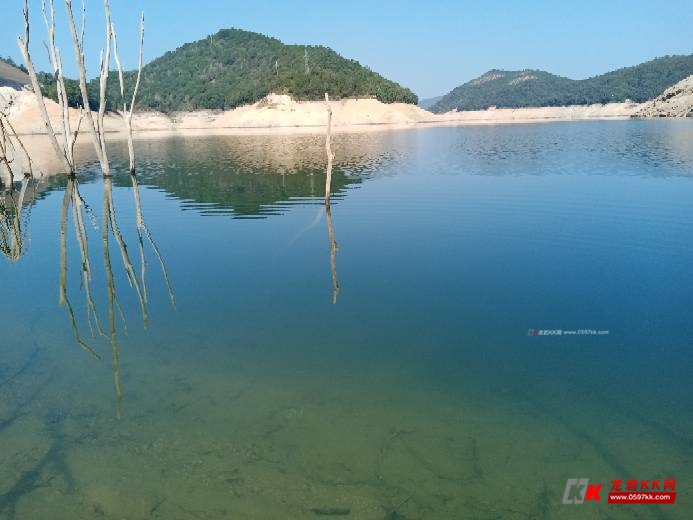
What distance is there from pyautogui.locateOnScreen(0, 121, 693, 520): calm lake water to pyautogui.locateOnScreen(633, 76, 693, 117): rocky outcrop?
12865cm

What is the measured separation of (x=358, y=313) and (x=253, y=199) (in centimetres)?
1881

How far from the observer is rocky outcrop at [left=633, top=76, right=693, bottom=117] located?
401 feet

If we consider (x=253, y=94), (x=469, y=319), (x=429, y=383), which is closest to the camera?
(x=429, y=383)

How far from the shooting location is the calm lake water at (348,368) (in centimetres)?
659

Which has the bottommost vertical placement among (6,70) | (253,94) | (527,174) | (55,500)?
(55,500)

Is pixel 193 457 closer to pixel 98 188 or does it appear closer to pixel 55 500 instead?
pixel 55 500

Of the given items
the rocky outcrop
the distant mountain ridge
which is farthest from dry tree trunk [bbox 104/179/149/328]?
the distant mountain ridge

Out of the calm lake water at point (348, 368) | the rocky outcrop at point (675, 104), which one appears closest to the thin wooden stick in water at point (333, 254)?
the calm lake water at point (348, 368)

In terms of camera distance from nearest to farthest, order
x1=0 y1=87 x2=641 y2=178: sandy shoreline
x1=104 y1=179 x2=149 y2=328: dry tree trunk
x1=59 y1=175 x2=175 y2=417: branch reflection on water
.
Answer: x1=59 y1=175 x2=175 y2=417: branch reflection on water, x1=104 y1=179 x2=149 y2=328: dry tree trunk, x1=0 y1=87 x2=641 y2=178: sandy shoreline

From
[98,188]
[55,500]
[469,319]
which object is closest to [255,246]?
[469,319]

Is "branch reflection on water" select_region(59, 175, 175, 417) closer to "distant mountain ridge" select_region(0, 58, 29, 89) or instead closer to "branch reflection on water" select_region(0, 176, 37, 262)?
"branch reflection on water" select_region(0, 176, 37, 262)

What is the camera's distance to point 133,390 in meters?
8.89

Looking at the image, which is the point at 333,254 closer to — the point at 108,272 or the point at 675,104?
the point at 108,272

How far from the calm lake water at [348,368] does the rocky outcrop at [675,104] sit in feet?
422
